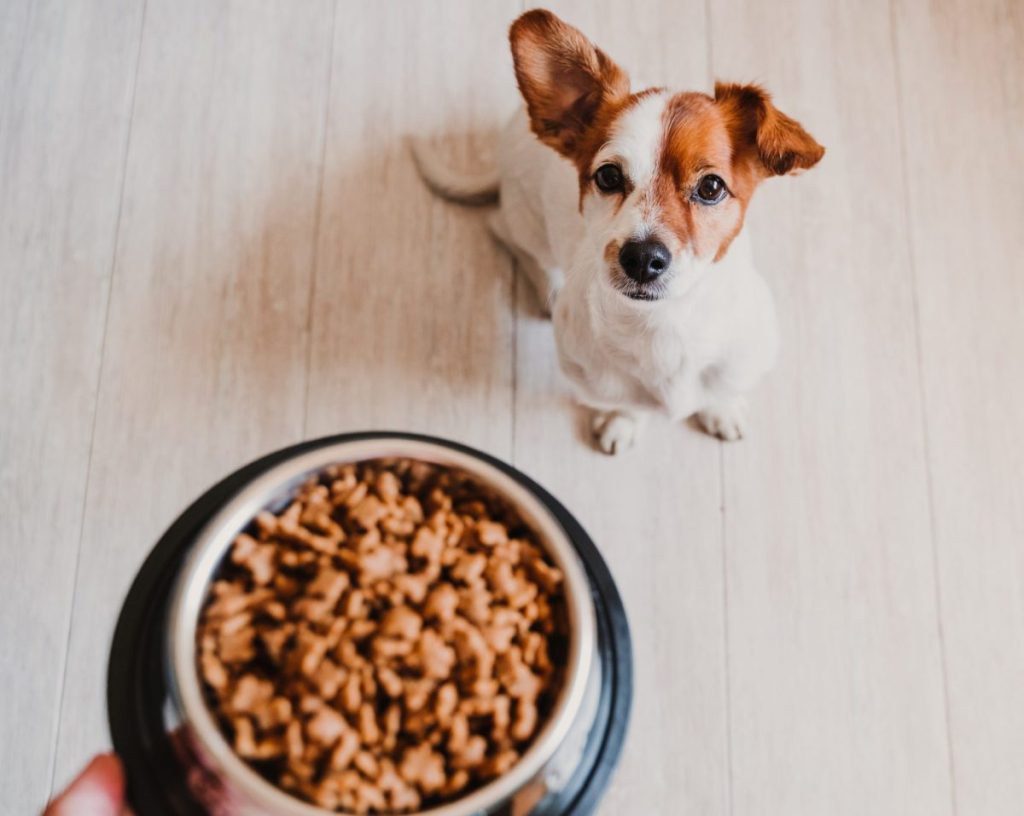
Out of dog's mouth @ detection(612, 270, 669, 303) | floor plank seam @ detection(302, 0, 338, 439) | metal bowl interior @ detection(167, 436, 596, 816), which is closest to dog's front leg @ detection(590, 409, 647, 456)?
dog's mouth @ detection(612, 270, 669, 303)

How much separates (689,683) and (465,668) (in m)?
0.90

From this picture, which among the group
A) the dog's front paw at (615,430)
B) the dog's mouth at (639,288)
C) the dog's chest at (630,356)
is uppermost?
the dog's mouth at (639,288)

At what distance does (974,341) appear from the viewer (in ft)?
5.52

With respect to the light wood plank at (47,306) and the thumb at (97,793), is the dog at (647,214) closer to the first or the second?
the thumb at (97,793)

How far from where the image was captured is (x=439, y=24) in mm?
1792

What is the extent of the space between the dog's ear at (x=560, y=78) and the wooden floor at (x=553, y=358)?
0.50 meters

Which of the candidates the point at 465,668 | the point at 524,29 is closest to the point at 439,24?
the point at 524,29

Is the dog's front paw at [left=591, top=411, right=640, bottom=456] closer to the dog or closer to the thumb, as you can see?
the dog

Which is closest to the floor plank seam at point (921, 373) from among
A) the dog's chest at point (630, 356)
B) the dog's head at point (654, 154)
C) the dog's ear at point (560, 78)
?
the dog's chest at point (630, 356)

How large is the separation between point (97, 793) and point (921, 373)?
1512 mm

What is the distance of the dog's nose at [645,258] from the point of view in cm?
107

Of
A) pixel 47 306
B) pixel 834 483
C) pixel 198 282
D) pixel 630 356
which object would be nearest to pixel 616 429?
pixel 630 356

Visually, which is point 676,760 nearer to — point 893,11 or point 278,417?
point 278,417

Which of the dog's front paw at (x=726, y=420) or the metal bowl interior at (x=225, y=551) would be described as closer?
the metal bowl interior at (x=225, y=551)
